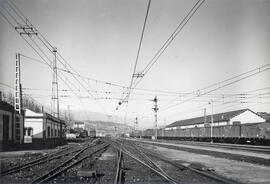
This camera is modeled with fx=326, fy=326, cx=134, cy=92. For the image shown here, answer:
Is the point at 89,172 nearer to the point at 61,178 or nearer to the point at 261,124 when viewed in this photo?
the point at 61,178

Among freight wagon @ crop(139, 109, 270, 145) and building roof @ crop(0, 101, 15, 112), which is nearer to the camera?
building roof @ crop(0, 101, 15, 112)

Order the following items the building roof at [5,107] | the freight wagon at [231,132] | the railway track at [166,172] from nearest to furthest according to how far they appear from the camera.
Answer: the railway track at [166,172], the building roof at [5,107], the freight wagon at [231,132]

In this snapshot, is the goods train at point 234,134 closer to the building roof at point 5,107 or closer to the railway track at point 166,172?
the railway track at point 166,172

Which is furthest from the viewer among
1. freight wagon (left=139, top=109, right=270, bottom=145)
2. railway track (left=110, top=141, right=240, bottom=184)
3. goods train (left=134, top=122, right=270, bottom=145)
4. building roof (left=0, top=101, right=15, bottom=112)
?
freight wagon (left=139, top=109, right=270, bottom=145)

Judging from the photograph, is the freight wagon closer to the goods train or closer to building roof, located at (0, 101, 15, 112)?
the goods train

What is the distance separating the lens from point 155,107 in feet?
178

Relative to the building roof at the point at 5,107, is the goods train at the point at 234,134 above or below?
below

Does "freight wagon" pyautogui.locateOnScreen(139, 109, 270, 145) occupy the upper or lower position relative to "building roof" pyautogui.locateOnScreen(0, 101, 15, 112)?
lower

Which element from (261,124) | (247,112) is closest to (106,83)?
(261,124)

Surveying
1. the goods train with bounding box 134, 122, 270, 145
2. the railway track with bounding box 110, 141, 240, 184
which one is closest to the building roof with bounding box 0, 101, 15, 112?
the railway track with bounding box 110, 141, 240, 184

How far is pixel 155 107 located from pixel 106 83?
851 inches

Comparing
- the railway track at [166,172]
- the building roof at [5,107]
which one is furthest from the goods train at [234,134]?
the building roof at [5,107]

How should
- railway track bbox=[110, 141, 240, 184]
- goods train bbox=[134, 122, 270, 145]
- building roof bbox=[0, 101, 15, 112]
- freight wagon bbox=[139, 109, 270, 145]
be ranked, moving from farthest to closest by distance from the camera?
freight wagon bbox=[139, 109, 270, 145] → goods train bbox=[134, 122, 270, 145] → building roof bbox=[0, 101, 15, 112] → railway track bbox=[110, 141, 240, 184]

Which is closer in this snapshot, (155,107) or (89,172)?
(89,172)
